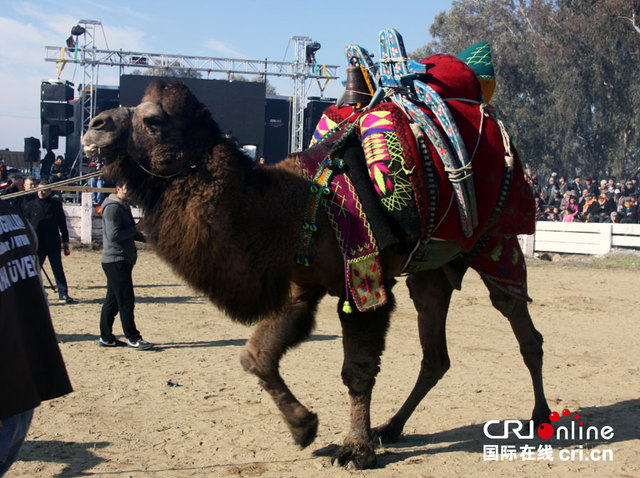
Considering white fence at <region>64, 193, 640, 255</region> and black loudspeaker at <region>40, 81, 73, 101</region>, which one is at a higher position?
black loudspeaker at <region>40, 81, 73, 101</region>

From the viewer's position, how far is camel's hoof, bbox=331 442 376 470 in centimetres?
410

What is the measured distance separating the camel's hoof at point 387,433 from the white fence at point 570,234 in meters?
14.1

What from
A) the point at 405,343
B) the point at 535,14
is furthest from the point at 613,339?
the point at 535,14

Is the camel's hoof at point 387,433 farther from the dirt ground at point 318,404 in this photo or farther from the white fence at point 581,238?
the white fence at point 581,238

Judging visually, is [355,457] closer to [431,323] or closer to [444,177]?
[431,323]

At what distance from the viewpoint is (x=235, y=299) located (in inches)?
151

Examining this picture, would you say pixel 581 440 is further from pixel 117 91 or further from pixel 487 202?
pixel 117 91

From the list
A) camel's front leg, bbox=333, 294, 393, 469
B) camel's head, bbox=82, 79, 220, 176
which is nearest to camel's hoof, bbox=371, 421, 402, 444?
camel's front leg, bbox=333, 294, 393, 469

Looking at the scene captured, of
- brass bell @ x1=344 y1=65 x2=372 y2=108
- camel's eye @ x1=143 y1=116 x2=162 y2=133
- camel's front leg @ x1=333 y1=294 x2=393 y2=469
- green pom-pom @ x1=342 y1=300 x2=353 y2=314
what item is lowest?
camel's front leg @ x1=333 y1=294 x2=393 y2=469

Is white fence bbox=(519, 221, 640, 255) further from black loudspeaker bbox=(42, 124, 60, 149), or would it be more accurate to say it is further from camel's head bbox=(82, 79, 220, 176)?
black loudspeaker bbox=(42, 124, 60, 149)

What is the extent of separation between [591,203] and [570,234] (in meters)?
2.57

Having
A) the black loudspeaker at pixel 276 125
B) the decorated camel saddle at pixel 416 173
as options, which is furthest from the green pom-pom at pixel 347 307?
the black loudspeaker at pixel 276 125

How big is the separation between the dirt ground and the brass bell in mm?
1905

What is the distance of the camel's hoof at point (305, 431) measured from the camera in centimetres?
420
